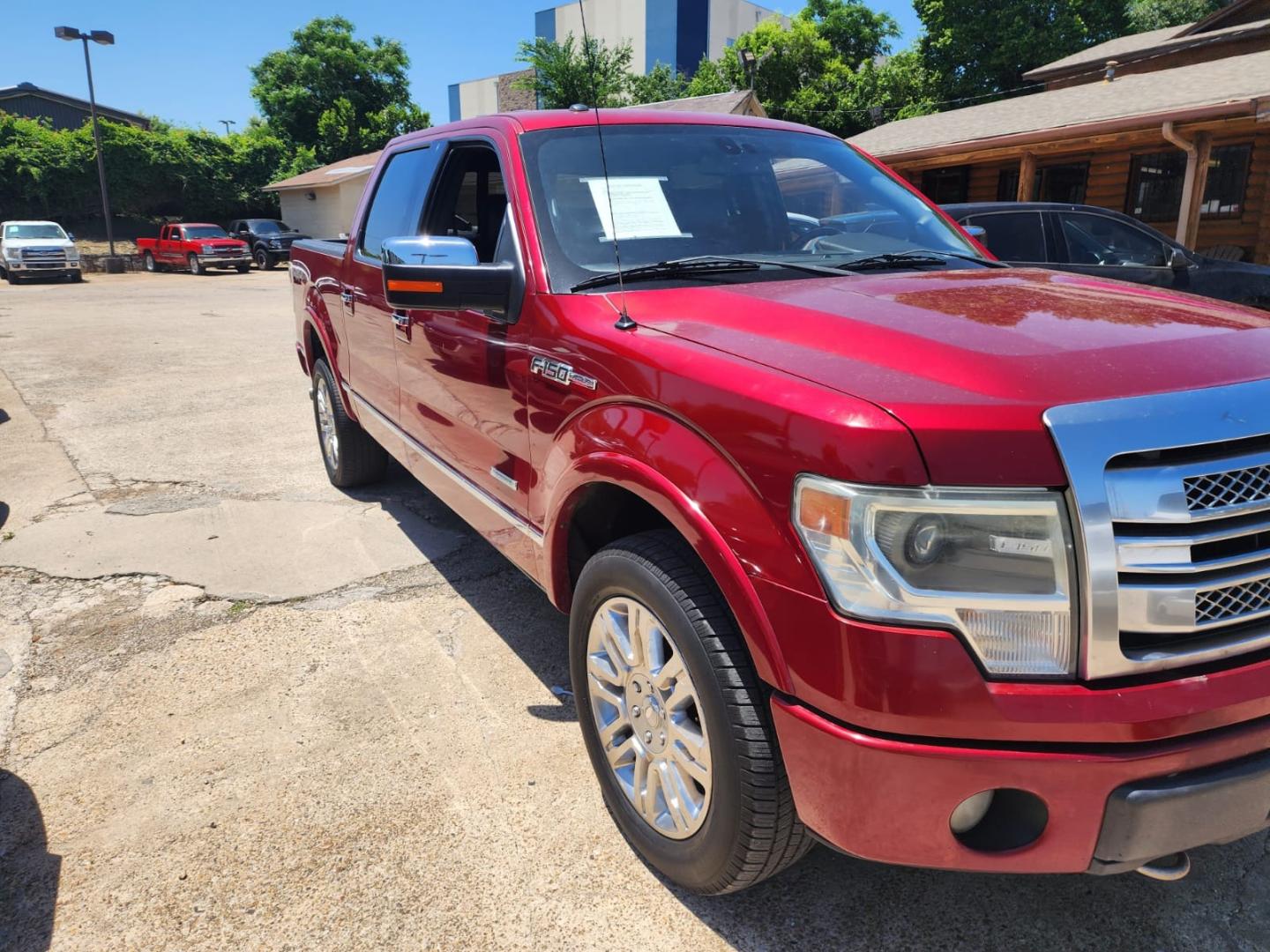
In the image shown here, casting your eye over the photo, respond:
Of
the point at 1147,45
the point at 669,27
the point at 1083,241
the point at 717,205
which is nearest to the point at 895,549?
the point at 717,205

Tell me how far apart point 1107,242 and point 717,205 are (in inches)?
277

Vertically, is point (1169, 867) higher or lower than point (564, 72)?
lower

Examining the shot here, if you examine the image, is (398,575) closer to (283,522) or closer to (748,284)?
(283,522)

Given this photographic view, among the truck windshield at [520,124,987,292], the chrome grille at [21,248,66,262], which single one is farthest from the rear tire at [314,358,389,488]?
the chrome grille at [21,248,66,262]

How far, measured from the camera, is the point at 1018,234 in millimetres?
8359

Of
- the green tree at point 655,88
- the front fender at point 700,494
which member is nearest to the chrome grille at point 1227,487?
the front fender at point 700,494

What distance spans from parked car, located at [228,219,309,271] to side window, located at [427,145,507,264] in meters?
31.9

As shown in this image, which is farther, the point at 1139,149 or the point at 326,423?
the point at 1139,149

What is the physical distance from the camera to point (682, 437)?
191cm

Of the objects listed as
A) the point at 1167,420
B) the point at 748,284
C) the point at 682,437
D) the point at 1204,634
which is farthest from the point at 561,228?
the point at 1204,634

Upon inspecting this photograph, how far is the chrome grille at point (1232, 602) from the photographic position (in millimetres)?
1558

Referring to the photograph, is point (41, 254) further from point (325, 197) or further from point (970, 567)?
point (970, 567)

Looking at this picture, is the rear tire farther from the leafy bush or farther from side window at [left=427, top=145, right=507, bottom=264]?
the leafy bush

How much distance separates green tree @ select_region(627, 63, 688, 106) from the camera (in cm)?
4088
